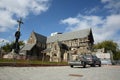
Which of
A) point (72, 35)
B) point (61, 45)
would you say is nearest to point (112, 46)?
point (72, 35)

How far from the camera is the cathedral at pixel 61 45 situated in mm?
65875

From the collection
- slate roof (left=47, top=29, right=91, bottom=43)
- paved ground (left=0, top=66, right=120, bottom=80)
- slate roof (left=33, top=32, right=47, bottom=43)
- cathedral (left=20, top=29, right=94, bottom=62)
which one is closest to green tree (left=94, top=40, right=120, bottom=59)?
cathedral (left=20, top=29, right=94, bottom=62)

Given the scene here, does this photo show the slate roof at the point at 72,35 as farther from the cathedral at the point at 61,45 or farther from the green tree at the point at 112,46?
the green tree at the point at 112,46

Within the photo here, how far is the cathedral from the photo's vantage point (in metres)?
65.9

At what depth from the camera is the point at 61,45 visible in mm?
69250

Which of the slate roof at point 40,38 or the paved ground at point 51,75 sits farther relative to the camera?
the slate roof at point 40,38

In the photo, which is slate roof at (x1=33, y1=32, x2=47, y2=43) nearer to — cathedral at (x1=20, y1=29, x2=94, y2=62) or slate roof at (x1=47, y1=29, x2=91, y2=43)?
cathedral at (x1=20, y1=29, x2=94, y2=62)

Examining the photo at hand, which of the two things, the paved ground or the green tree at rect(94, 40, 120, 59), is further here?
the green tree at rect(94, 40, 120, 59)

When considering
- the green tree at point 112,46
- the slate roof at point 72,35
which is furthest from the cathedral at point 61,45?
the green tree at point 112,46

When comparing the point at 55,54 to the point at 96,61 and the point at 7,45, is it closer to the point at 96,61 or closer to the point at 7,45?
the point at 96,61

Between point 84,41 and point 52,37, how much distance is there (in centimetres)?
2044

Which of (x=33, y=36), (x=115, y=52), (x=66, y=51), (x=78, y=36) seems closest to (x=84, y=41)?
(x=78, y=36)

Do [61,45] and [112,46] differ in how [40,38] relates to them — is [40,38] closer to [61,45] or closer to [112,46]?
[61,45]

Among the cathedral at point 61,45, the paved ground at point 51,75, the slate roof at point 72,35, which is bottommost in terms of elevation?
the paved ground at point 51,75
